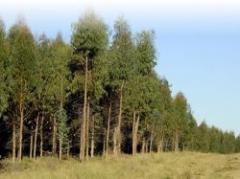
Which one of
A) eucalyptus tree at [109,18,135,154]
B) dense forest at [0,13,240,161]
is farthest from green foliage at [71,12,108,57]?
eucalyptus tree at [109,18,135,154]

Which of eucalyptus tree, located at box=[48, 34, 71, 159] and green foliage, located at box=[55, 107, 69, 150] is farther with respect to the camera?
green foliage, located at box=[55, 107, 69, 150]

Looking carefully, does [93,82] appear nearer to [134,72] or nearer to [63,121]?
[134,72]

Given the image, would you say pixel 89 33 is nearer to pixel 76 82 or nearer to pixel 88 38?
pixel 88 38

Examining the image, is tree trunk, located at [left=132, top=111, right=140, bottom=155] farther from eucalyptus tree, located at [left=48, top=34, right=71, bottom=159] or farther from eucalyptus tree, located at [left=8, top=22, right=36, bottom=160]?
eucalyptus tree, located at [left=8, top=22, right=36, bottom=160]

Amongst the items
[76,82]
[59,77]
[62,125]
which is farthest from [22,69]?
[62,125]

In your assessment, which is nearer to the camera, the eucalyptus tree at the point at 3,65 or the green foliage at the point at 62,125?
the eucalyptus tree at the point at 3,65

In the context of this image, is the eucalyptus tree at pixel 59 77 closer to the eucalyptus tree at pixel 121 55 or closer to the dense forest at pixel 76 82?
the dense forest at pixel 76 82

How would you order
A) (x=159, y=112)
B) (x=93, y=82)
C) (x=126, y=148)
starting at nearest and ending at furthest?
(x=93, y=82) < (x=159, y=112) < (x=126, y=148)

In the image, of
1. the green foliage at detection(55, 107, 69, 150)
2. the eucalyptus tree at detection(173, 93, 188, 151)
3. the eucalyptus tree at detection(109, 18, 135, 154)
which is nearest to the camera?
the eucalyptus tree at detection(109, 18, 135, 154)

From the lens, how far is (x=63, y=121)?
68062 mm

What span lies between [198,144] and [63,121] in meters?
93.8

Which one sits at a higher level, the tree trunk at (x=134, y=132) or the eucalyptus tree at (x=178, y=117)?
the eucalyptus tree at (x=178, y=117)

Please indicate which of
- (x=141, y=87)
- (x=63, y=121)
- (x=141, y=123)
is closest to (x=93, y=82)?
(x=141, y=87)

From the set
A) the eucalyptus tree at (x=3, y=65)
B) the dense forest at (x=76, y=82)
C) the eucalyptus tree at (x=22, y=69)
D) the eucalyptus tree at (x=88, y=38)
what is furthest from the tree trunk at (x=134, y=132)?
the eucalyptus tree at (x=3, y=65)
